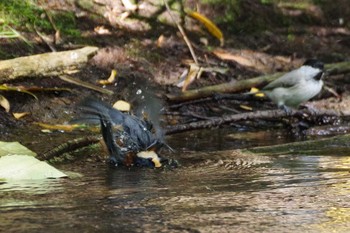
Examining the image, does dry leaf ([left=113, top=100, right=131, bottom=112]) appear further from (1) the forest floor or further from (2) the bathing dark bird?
(2) the bathing dark bird

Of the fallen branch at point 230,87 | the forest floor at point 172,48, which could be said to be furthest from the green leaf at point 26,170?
the fallen branch at point 230,87

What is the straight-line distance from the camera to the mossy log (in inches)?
212

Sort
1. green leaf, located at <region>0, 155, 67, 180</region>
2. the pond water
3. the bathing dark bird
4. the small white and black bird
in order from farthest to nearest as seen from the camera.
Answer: the small white and black bird
the bathing dark bird
green leaf, located at <region>0, 155, 67, 180</region>
the pond water

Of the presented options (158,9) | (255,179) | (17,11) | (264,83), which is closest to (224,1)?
(158,9)

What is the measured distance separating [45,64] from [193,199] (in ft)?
10.1

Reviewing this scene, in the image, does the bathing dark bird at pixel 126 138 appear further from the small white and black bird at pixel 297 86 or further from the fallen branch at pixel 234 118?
the small white and black bird at pixel 297 86

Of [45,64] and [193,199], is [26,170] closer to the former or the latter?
[193,199]

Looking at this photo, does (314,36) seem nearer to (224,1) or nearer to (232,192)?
(224,1)

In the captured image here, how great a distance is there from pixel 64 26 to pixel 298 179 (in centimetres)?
460

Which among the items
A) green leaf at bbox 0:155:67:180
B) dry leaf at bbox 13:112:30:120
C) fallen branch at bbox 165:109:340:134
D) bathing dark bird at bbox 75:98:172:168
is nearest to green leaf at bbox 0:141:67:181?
green leaf at bbox 0:155:67:180

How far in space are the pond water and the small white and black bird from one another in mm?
3228

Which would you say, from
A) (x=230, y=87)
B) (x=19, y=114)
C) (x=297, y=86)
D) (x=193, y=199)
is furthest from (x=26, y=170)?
(x=297, y=86)

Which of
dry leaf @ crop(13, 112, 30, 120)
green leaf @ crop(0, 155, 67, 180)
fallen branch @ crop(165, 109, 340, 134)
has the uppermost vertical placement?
dry leaf @ crop(13, 112, 30, 120)

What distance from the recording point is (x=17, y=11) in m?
7.01
